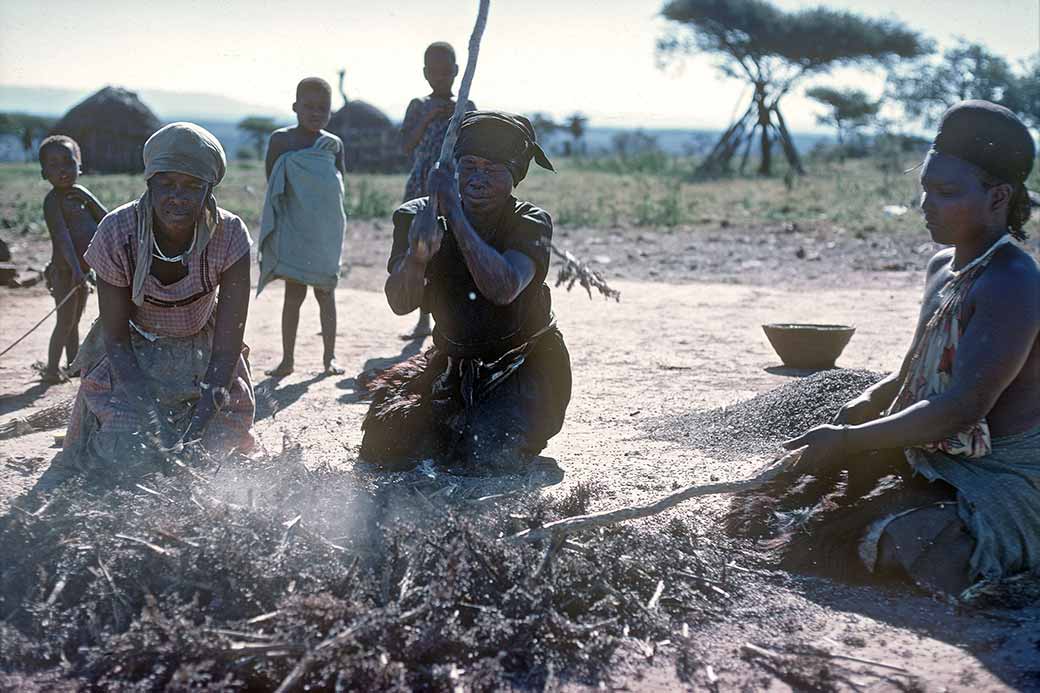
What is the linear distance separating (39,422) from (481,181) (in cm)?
226

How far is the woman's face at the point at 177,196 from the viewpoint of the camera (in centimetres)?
346

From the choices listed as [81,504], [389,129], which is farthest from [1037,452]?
[389,129]

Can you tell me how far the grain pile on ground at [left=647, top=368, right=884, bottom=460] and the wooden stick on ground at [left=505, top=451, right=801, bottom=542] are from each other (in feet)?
2.90

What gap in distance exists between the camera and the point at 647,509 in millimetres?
3037

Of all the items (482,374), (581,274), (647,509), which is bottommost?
(647,509)

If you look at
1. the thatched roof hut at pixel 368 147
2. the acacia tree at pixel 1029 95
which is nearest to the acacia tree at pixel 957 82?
the acacia tree at pixel 1029 95

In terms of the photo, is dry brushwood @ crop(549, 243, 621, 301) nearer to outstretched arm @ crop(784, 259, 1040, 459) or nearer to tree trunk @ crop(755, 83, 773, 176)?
outstretched arm @ crop(784, 259, 1040, 459)

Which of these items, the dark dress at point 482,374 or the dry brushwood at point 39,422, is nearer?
the dark dress at point 482,374

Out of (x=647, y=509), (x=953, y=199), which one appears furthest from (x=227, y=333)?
(x=953, y=199)

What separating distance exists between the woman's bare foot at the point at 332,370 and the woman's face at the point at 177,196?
7.22ft

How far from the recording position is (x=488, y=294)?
3680 millimetres

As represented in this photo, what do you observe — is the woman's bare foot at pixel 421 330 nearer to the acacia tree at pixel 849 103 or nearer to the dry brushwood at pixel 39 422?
the dry brushwood at pixel 39 422

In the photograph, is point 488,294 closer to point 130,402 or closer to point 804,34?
point 130,402

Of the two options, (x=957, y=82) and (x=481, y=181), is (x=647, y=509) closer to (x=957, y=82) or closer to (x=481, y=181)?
(x=481, y=181)
